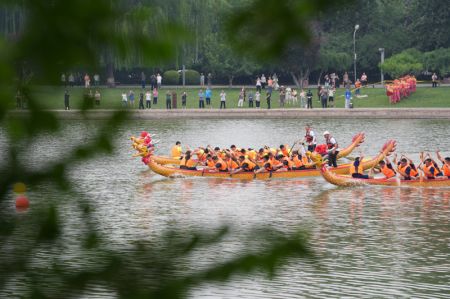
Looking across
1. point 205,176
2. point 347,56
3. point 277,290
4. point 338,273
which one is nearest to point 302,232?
point 277,290

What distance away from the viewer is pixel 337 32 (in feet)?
264

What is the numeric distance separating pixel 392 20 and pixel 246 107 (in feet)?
62.8

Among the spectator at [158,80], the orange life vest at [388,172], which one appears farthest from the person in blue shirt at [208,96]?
the orange life vest at [388,172]

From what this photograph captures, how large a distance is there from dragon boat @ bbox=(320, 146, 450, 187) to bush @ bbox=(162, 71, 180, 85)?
4655cm

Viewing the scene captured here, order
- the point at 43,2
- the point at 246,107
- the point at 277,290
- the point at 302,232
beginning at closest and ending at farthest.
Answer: the point at 43,2
the point at 302,232
the point at 277,290
the point at 246,107

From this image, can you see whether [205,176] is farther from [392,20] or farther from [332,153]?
[392,20]

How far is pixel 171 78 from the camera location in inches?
3127

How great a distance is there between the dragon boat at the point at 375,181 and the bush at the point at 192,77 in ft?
155

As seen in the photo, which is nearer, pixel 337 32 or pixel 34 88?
pixel 34 88

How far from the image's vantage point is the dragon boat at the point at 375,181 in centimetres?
3117

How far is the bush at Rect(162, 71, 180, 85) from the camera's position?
78250 mm

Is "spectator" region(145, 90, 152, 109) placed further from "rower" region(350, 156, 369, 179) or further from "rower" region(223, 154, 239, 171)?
"rower" region(350, 156, 369, 179)

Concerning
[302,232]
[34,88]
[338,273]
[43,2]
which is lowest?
[338,273]

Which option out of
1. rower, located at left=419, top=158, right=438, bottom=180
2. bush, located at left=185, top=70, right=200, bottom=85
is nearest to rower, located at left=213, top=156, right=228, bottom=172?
rower, located at left=419, top=158, right=438, bottom=180
